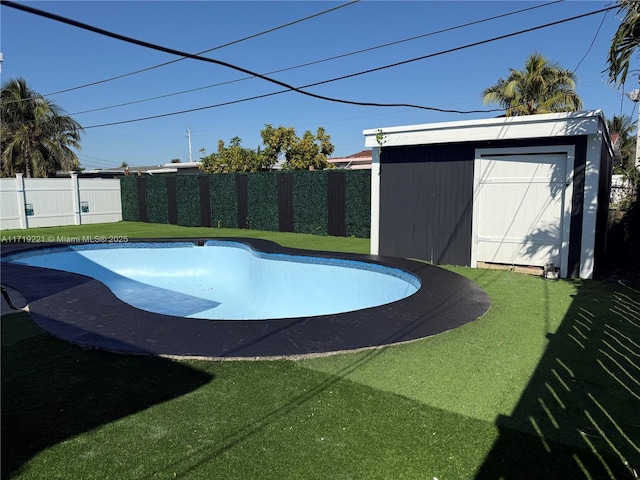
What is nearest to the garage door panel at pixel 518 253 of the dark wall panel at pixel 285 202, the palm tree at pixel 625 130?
the dark wall panel at pixel 285 202

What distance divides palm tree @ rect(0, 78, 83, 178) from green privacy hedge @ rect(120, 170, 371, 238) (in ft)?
23.9

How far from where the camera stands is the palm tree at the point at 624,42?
7.14m

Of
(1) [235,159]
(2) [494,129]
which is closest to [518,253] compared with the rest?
(2) [494,129]

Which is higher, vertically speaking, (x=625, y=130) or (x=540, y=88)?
(x=625, y=130)

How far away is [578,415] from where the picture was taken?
→ 127 inches

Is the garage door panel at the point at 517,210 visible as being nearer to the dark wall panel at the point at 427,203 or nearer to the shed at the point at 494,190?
the shed at the point at 494,190

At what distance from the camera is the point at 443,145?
9.73m

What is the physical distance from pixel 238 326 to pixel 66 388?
191 centimetres

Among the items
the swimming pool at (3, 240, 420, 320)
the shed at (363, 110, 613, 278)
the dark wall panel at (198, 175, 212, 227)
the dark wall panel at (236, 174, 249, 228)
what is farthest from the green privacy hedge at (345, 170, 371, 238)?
the dark wall panel at (198, 175, 212, 227)

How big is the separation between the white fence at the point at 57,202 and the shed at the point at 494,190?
708 inches

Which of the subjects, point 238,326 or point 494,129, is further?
point 494,129

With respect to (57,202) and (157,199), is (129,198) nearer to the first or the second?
(157,199)

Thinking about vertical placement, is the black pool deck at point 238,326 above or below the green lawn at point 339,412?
above

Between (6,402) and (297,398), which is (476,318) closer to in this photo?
(297,398)
